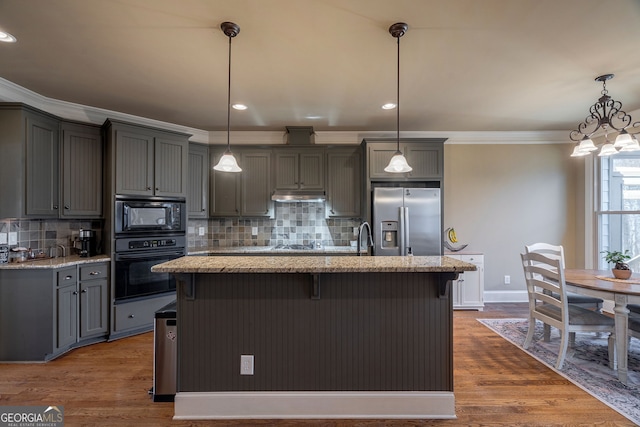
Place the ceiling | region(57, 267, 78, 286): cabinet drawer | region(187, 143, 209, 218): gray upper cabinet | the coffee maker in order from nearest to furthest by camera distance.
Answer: the ceiling → region(57, 267, 78, 286): cabinet drawer → the coffee maker → region(187, 143, 209, 218): gray upper cabinet

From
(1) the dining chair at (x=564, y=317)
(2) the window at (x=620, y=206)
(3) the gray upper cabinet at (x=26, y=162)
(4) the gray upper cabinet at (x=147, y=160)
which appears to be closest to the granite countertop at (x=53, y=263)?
(3) the gray upper cabinet at (x=26, y=162)

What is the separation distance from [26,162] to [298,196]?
280cm

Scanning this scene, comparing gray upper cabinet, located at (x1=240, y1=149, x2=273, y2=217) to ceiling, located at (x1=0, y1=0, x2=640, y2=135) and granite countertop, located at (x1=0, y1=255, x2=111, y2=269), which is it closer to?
ceiling, located at (x1=0, y1=0, x2=640, y2=135)

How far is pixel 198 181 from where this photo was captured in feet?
13.7

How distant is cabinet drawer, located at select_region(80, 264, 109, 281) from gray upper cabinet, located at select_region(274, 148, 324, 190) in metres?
2.21

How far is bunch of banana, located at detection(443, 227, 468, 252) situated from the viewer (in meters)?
4.35

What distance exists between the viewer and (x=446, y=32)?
209 cm

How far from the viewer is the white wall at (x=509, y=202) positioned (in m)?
4.54

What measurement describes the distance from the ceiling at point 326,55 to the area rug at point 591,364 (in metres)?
2.59

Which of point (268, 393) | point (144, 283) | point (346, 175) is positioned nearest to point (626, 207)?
point (346, 175)

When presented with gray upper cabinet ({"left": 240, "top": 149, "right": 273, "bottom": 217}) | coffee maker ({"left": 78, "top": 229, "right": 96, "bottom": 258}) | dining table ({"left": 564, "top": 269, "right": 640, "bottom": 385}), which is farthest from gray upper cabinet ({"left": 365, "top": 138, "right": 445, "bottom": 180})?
coffee maker ({"left": 78, "top": 229, "right": 96, "bottom": 258})

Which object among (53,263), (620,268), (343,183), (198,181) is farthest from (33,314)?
(620,268)

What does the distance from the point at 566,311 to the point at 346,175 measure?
280 cm

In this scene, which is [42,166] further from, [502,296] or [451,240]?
A: [502,296]
